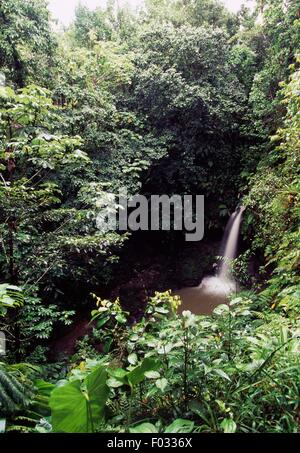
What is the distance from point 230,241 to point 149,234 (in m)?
2.18

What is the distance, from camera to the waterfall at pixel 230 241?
7816 millimetres

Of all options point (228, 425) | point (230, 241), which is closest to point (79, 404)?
point (228, 425)

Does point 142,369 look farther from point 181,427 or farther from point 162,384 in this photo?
point 181,427

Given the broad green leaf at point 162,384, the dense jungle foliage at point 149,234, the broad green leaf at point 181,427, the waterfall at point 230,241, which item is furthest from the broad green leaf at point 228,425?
the waterfall at point 230,241

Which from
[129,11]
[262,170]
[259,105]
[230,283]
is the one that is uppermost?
[129,11]

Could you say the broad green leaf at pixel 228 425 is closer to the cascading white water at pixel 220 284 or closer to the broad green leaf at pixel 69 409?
the broad green leaf at pixel 69 409

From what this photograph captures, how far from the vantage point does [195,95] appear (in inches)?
282

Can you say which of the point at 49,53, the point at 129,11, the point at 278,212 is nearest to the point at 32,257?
the point at 278,212

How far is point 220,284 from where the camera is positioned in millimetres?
7859

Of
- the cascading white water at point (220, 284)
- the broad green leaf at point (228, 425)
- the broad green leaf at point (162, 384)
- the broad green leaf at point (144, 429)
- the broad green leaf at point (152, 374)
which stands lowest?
the broad green leaf at point (144, 429)

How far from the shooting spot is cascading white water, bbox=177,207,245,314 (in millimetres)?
7344

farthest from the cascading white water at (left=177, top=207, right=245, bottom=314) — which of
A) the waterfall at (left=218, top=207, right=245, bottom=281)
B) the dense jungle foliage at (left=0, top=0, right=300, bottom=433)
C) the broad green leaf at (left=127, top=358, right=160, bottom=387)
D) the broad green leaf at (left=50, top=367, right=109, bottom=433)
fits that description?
the broad green leaf at (left=50, top=367, right=109, bottom=433)
